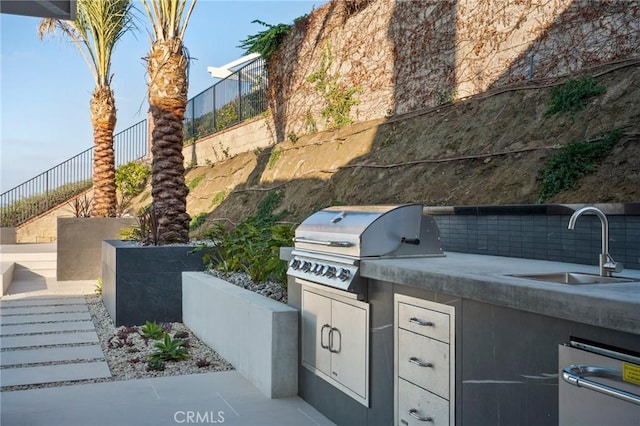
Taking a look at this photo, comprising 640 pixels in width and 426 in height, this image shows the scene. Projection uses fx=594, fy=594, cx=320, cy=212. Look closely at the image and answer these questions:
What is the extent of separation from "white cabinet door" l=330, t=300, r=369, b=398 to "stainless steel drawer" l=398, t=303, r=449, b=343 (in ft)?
1.25

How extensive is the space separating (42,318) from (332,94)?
6.30 m

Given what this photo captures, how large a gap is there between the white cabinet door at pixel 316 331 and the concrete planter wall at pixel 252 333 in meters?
0.13

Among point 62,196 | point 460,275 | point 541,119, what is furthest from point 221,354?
point 62,196

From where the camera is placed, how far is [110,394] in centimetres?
419

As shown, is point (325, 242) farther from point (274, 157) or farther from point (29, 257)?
point (29, 257)

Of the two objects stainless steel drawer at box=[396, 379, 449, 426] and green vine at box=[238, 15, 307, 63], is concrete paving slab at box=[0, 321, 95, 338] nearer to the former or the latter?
stainless steel drawer at box=[396, 379, 449, 426]

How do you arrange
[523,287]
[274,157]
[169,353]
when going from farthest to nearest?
[274,157] → [169,353] → [523,287]

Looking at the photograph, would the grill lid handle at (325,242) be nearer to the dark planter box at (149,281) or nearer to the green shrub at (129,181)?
the dark planter box at (149,281)

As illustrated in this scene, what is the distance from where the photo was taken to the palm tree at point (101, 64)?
1195 cm

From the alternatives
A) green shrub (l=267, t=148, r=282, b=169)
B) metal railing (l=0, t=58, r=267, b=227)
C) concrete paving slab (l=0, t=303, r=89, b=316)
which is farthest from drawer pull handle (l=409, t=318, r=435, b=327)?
metal railing (l=0, t=58, r=267, b=227)

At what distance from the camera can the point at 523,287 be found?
2160 millimetres

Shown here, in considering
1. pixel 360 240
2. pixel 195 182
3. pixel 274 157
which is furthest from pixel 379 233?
pixel 195 182

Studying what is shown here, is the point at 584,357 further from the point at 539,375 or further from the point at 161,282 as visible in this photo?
the point at 161,282

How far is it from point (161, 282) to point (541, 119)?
4577mm
